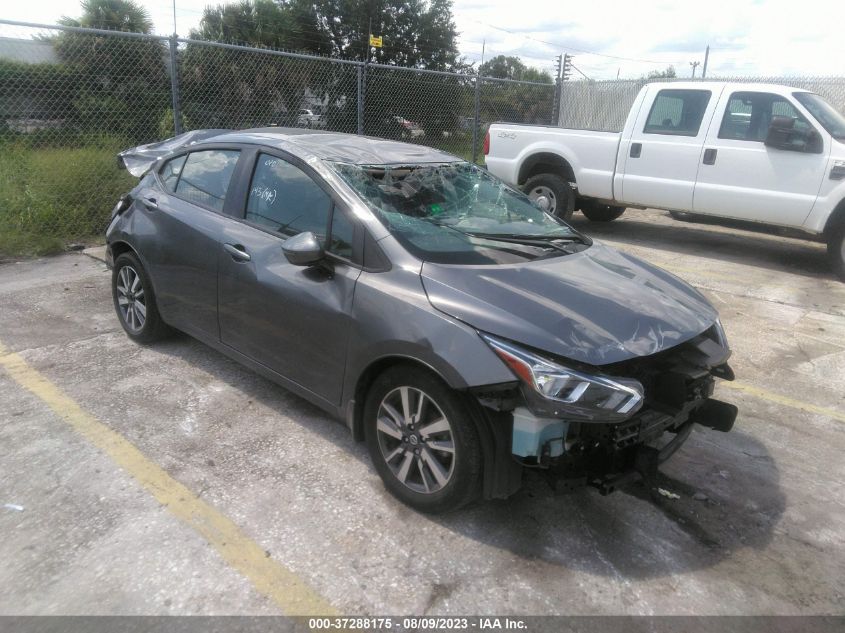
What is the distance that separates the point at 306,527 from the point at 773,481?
2.40 meters

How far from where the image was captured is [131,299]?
4789 mm

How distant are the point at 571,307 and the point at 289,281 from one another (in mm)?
1432

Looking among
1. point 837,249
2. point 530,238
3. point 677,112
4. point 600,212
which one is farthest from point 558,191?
point 530,238

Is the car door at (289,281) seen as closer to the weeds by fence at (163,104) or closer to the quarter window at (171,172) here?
the quarter window at (171,172)

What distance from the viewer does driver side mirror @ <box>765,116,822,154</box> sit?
7363mm

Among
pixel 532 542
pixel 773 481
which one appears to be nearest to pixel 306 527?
pixel 532 542

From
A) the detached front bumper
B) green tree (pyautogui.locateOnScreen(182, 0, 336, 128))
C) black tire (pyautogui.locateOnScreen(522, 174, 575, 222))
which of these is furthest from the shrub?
the detached front bumper

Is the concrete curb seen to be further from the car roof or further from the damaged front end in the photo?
the damaged front end

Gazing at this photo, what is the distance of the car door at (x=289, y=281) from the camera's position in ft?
10.6

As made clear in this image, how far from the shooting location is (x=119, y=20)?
54.4ft

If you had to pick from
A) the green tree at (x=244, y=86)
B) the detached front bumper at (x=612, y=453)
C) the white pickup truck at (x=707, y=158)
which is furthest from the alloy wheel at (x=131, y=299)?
the white pickup truck at (x=707, y=158)

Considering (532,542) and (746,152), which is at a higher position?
(746,152)

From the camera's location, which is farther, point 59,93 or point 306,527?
point 59,93

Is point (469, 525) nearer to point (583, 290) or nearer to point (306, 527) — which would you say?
point (306, 527)
